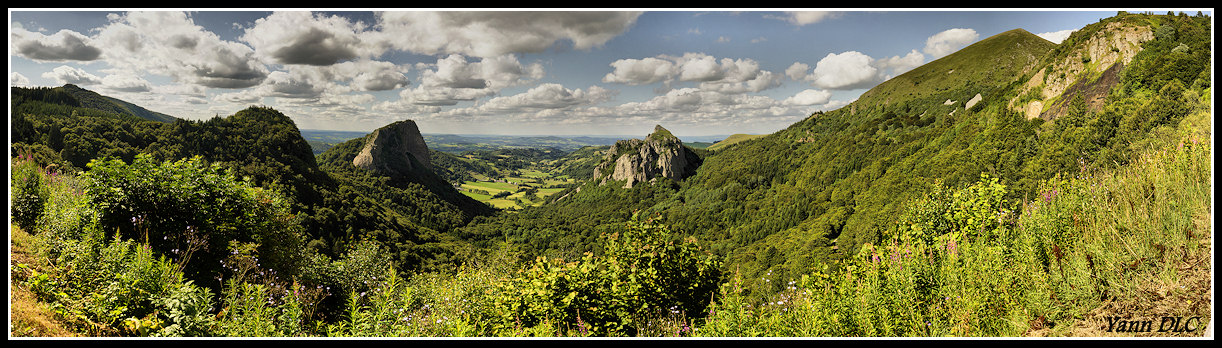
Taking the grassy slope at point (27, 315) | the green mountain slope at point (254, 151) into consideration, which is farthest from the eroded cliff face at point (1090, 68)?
the green mountain slope at point (254, 151)

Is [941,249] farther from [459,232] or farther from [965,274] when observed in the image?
[459,232]

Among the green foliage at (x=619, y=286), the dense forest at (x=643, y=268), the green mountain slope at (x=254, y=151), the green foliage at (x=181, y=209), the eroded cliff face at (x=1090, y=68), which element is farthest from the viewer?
the green mountain slope at (x=254, y=151)

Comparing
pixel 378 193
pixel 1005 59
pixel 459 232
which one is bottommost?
pixel 459 232

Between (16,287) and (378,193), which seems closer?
(16,287)

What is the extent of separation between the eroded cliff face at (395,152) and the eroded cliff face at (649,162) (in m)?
80.0

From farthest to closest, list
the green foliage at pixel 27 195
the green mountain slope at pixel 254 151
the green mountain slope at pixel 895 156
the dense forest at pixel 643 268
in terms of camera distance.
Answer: the green mountain slope at pixel 254 151 < the green mountain slope at pixel 895 156 < the green foliage at pixel 27 195 < the dense forest at pixel 643 268

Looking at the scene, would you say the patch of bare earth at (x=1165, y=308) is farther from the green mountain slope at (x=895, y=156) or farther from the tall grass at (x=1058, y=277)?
the green mountain slope at (x=895, y=156)

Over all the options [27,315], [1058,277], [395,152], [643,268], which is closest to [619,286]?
[643,268]

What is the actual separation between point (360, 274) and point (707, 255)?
740 centimetres

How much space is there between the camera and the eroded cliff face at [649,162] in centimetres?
16412

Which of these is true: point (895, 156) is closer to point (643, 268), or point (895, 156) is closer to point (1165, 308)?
point (1165, 308)

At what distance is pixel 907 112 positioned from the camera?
342 feet

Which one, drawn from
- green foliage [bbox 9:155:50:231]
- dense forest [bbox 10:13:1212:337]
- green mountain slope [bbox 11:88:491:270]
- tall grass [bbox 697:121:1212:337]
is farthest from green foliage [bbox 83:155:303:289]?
green mountain slope [bbox 11:88:491:270]
